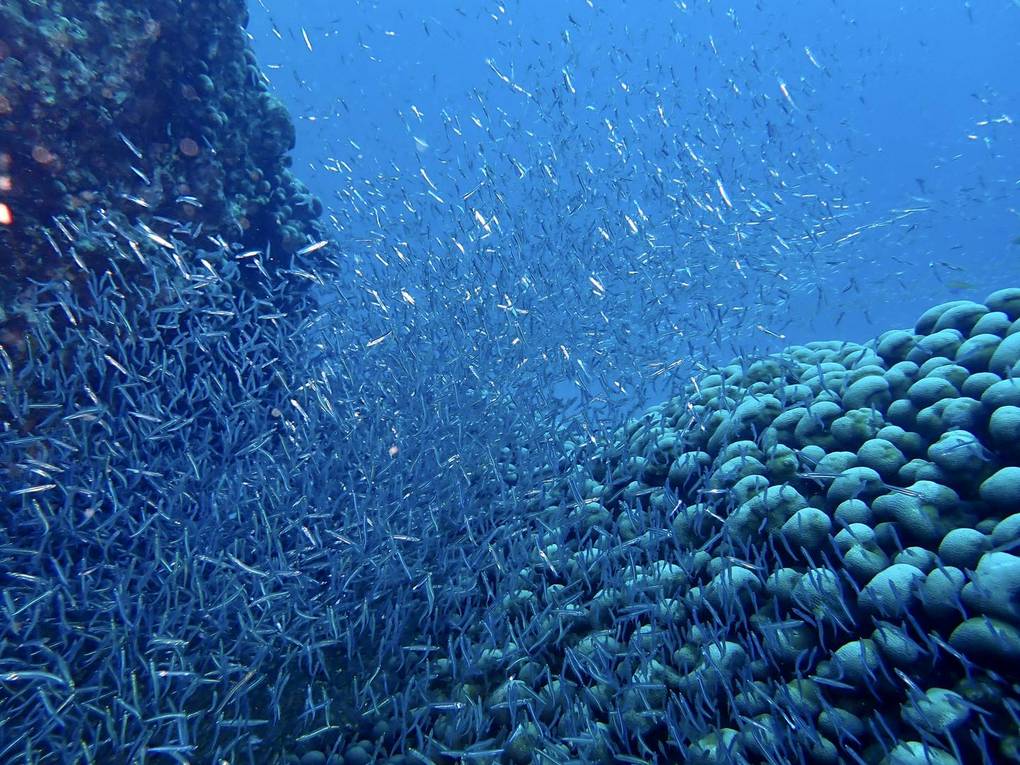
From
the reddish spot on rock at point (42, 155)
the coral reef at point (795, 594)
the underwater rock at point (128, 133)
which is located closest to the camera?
the coral reef at point (795, 594)

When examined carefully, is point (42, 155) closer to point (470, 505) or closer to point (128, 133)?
point (128, 133)

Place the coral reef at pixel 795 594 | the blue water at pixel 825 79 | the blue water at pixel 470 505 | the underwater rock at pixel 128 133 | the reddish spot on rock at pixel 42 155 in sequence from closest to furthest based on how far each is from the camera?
the coral reef at pixel 795 594, the blue water at pixel 470 505, the underwater rock at pixel 128 133, the reddish spot on rock at pixel 42 155, the blue water at pixel 825 79

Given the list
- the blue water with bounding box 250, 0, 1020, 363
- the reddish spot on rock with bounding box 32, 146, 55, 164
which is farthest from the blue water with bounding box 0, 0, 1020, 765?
the blue water with bounding box 250, 0, 1020, 363

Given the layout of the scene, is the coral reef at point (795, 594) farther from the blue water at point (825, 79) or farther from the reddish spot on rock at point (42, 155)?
the blue water at point (825, 79)

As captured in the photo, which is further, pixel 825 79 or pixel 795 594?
pixel 825 79

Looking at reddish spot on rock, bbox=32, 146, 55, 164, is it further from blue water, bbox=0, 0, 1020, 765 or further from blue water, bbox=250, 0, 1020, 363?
blue water, bbox=250, 0, 1020, 363

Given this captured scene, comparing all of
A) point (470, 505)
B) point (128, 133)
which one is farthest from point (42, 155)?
point (470, 505)

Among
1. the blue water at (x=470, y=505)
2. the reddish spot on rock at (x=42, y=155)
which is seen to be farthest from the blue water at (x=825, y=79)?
the reddish spot on rock at (x=42, y=155)

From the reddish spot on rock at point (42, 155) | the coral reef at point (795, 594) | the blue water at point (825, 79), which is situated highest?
the blue water at point (825, 79)

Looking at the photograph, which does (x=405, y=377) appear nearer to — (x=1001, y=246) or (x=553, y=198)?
(x=553, y=198)

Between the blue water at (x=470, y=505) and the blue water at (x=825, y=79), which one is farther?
the blue water at (x=825, y=79)

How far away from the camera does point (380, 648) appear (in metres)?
4.48

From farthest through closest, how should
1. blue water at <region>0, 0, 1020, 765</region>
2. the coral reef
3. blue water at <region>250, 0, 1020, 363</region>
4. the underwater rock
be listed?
blue water at <region>250, 0, 1020, 363</region> → the underwater rock → blue water at <region>0, 0, 1020, 765</region> → the coral reef

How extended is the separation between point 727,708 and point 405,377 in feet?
15.7
